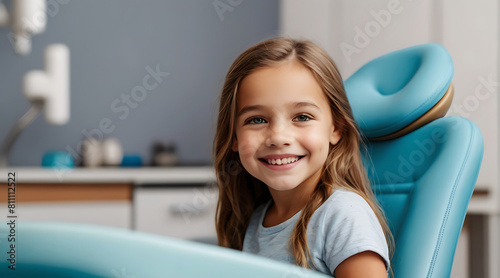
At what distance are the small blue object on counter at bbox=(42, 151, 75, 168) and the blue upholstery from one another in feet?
5.83

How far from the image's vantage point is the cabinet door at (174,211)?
1994mm

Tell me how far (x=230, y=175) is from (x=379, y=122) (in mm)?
334

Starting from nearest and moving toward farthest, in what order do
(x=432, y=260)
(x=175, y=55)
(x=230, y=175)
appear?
(x=432, y=260)
(x=230, y=175)
(x=175, y=55)

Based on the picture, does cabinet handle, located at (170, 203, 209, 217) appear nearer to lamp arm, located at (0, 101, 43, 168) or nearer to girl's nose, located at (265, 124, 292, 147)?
lamp arm, located at (0, 101, 43, 168)

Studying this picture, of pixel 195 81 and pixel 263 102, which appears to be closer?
pixel 263 102

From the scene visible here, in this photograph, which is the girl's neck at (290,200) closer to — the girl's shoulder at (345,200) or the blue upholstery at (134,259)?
the girl's shoulder at (345,200)

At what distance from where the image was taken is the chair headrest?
938 millimetres

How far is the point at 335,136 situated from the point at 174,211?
3.96 ft

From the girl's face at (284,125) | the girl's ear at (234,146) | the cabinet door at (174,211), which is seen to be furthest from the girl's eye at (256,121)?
the cabinet door at (174,211)

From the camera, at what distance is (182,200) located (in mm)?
2045

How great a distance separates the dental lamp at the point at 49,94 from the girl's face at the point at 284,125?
149 cm

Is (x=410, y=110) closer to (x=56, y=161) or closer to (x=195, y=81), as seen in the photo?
(x=56, y=161)

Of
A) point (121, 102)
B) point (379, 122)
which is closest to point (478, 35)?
point (379, 122)

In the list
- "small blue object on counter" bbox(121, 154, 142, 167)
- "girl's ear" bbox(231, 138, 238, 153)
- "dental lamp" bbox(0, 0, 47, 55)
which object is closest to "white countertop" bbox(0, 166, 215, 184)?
"small blue object on counter" bbox(121, 154, 142, 167)
